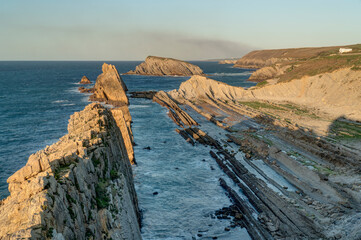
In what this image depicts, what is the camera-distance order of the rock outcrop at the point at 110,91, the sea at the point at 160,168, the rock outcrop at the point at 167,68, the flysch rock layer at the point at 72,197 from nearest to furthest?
the flysch rock layer at the point at 72,197, the sea at the point at 160,168, the rock outcrop at the point at 110,91, the rock outcrop at the point at 167,68

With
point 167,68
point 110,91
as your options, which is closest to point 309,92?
point 110,91

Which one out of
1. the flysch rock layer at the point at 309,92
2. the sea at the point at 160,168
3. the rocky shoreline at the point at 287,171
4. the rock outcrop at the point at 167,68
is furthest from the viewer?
the rock outcrop at the point at 167,68

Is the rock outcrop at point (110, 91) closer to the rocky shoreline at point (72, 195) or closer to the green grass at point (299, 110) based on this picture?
the green grass at point (299, 110)

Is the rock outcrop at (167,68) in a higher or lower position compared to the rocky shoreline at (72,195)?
higher

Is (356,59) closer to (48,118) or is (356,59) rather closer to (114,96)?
(114,96)

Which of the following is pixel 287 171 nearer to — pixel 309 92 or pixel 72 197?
pixel 72 197

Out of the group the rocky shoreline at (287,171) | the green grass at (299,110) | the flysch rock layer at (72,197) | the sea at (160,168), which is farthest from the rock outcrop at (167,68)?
the flysch rock layer at (72,197)

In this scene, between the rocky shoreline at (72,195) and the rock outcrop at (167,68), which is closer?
the rocky shoreline at (72,195)

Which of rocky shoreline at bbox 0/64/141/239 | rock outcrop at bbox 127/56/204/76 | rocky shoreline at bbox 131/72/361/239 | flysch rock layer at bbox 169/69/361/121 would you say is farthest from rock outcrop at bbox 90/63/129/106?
rock outcrop at bbox 127/56/204/76
